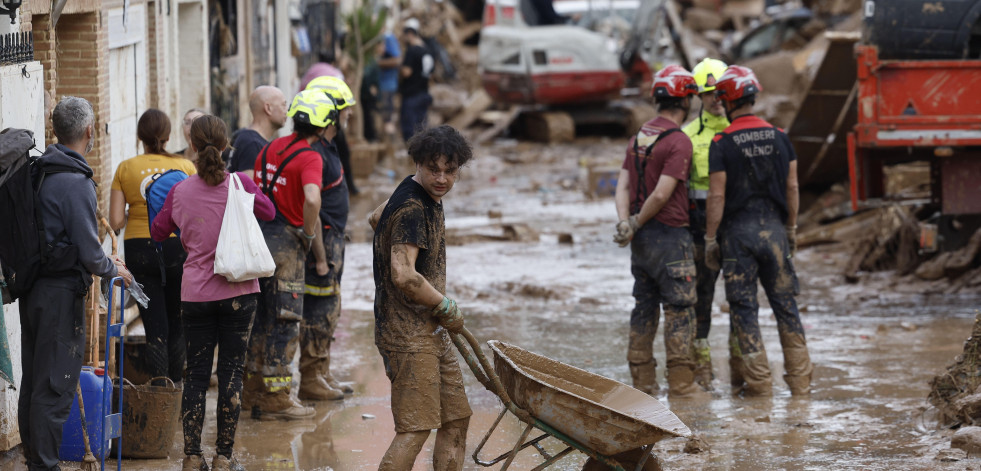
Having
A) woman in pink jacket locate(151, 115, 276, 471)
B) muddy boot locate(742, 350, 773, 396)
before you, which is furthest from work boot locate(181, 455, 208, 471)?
muddy boot locate(742, 350, 773, 396)

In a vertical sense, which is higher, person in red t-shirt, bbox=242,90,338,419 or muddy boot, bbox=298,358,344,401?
person in red t-shirt, bbox=242,90,338,419

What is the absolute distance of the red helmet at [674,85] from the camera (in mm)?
7414

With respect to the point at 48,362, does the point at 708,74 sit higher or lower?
higher

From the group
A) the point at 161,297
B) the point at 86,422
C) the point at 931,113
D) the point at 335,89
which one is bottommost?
the point at 86,422

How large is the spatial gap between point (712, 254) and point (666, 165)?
0.71m

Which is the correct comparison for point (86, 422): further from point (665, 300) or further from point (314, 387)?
point (665, 300)

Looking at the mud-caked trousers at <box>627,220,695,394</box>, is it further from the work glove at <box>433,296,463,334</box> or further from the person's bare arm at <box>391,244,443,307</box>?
the person's bare arm at <box>391,244,443,307</box>

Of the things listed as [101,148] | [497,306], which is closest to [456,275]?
[497,306]

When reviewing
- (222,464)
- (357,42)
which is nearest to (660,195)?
(222,464)

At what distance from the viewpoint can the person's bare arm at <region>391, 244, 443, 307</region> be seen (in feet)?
16.1

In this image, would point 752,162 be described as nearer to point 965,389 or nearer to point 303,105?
point 965,389

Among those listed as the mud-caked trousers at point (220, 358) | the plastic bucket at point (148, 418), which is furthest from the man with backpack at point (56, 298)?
the plastic bucket at point (148, 418)

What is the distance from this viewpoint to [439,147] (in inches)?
194

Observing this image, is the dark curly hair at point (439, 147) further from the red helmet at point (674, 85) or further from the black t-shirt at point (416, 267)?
the red helmet at point (674, 85)
